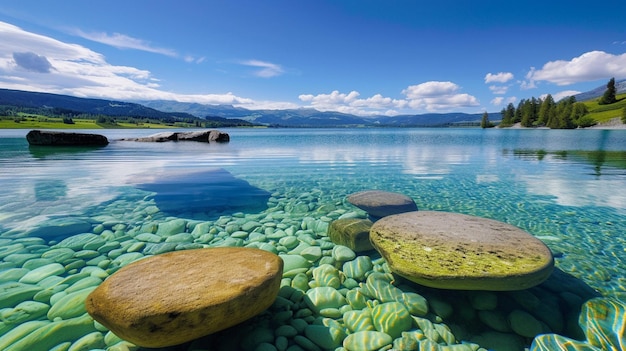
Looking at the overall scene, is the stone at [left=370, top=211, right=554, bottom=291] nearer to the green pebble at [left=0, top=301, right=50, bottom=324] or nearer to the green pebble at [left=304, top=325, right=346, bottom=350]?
the green pebble at [left=304, top=325, right=346, bottom=350]

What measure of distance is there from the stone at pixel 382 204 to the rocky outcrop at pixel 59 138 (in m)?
39.7

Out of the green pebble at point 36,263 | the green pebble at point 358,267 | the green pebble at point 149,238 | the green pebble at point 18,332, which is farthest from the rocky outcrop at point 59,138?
the green pebble at point 358,267

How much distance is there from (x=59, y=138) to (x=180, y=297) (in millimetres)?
42950

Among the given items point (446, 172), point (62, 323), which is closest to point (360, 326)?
point (62, 323)

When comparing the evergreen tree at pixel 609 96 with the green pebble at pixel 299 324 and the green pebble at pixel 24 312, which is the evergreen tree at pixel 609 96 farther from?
the green pebble at pixel 24 312

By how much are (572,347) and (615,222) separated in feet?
23.3

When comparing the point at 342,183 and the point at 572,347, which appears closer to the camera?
the point at 572,347

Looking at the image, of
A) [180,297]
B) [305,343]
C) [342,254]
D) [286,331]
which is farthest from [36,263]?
[342,254]

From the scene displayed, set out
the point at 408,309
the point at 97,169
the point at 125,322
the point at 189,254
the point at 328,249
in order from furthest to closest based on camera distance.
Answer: the point at 97,169
the point at 328,249
the point at 189,254
the point at 408,309
the point at 125,322

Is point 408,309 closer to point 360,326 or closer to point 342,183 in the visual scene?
point 360,326

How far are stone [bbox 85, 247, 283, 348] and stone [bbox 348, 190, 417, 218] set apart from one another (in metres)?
5.03

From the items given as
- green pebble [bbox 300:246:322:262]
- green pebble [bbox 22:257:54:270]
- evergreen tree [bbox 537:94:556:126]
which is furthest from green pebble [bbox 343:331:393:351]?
evergreen tree [bbox 537:94:556:126]

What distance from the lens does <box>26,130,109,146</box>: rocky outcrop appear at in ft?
107

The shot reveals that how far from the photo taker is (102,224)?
23.4 feet
